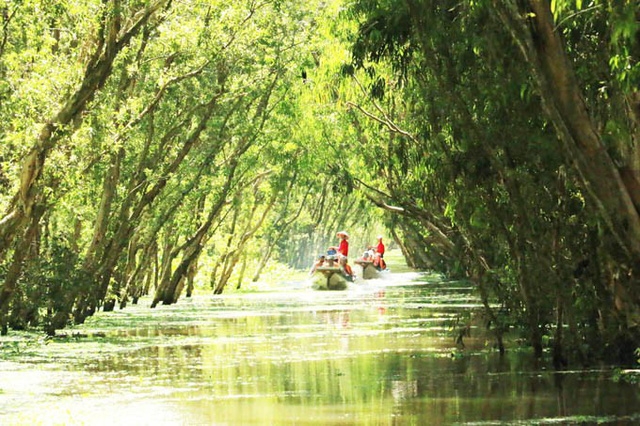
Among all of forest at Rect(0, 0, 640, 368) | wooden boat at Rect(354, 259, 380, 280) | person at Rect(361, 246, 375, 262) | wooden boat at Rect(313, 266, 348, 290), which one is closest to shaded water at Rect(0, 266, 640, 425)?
forest at Rect(0, 0, 640, 368)

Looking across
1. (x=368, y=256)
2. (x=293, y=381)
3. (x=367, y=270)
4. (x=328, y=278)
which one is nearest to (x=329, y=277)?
(x=328, y=278)

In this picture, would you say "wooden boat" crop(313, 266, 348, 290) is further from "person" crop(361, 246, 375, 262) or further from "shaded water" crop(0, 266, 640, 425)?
"shaded water" crop(0, 266, 640, 425)

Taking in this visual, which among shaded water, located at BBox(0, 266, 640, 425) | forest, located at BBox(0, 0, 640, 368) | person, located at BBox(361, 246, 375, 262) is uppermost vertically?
person, located at BBox(361, 246, 375, 262)

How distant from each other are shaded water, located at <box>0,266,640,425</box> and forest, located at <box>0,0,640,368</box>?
101 centimetres

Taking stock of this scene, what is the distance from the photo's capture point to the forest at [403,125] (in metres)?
12.3

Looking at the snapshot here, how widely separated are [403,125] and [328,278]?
1127 inches

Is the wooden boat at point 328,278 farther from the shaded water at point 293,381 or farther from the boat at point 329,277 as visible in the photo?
the shaded water at point 293,381

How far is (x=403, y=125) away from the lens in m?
30.8

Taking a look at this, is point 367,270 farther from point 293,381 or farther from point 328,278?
point 293,381

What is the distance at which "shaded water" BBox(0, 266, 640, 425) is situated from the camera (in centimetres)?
1325

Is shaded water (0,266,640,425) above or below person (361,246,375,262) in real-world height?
below

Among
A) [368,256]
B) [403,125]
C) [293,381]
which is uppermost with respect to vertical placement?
[368,256]

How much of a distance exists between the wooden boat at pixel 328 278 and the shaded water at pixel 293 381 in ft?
98.5

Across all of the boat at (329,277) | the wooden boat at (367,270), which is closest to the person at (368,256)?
the wooden boat at (367,270)
